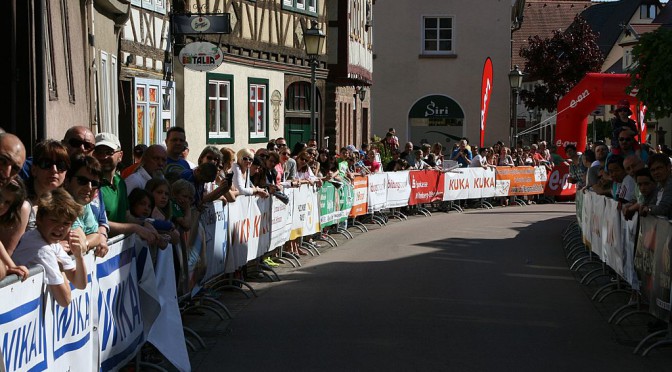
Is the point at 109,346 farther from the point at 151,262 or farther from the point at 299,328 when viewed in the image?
the point at 299,328

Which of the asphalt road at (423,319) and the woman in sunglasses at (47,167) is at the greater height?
the woman in sunglasses at (47,167)

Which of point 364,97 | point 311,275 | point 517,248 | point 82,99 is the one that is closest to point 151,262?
point 311,275

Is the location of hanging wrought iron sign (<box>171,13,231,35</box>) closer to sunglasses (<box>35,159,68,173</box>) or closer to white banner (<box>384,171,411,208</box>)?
white banner (<box>384,171,411,208</box>)

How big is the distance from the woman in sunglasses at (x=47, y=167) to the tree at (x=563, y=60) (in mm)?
60826

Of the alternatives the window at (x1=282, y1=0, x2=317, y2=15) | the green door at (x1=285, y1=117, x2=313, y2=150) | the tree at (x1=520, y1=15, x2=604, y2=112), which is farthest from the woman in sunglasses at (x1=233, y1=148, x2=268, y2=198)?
the tree at (x1=520, y1=15, x2=604, y2=112)

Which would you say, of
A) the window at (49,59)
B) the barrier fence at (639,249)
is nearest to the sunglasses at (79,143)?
the barrier fence at (639,249)

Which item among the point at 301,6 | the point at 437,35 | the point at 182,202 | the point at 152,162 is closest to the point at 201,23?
the point at 301,6

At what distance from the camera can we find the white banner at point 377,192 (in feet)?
84.7

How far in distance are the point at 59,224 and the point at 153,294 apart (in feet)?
8.51

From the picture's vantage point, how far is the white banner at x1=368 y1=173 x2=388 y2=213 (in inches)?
1016

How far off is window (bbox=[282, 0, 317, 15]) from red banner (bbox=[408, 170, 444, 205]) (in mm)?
5695

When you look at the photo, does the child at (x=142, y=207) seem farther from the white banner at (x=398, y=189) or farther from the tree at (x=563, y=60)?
the tree at (x=563, y=60)

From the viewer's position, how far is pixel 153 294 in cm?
932

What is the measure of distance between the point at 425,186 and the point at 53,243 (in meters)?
23.4
